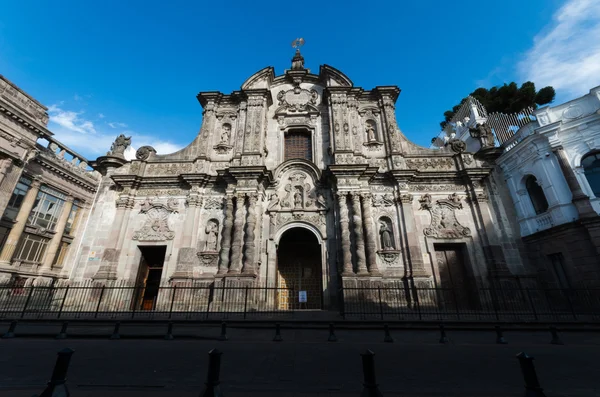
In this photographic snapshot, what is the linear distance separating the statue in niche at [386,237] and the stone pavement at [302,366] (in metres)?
6.07

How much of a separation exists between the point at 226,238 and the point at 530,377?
39.7 ft

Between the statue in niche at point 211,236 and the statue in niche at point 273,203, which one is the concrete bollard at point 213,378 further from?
the statue in niche at point 273,203

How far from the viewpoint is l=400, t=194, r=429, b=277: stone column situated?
39.9 ft

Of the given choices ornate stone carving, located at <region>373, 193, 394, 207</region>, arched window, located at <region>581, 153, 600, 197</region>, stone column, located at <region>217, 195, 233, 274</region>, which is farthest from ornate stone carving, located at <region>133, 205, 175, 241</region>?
arched window, located at <region>581, 153, 600, 197</region>

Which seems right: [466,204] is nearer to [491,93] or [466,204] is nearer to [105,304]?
[105,304]

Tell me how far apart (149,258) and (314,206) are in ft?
33.1

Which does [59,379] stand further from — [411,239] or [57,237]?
[57,237]

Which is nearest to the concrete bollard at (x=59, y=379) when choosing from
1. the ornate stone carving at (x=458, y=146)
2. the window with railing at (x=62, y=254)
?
the ornate stone carving at (x=458, y=146)

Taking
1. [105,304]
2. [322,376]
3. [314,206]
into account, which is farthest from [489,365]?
[105,304]

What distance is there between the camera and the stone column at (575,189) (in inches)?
439

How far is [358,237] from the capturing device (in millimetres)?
12586

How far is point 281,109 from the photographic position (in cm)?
1728

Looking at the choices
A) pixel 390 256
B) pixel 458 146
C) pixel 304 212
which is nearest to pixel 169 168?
pixel 304 212

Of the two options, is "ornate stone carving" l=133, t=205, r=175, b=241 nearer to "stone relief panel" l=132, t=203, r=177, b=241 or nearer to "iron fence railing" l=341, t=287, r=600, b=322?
"stone relief panel" l=132, t=203, r=177, b=241
